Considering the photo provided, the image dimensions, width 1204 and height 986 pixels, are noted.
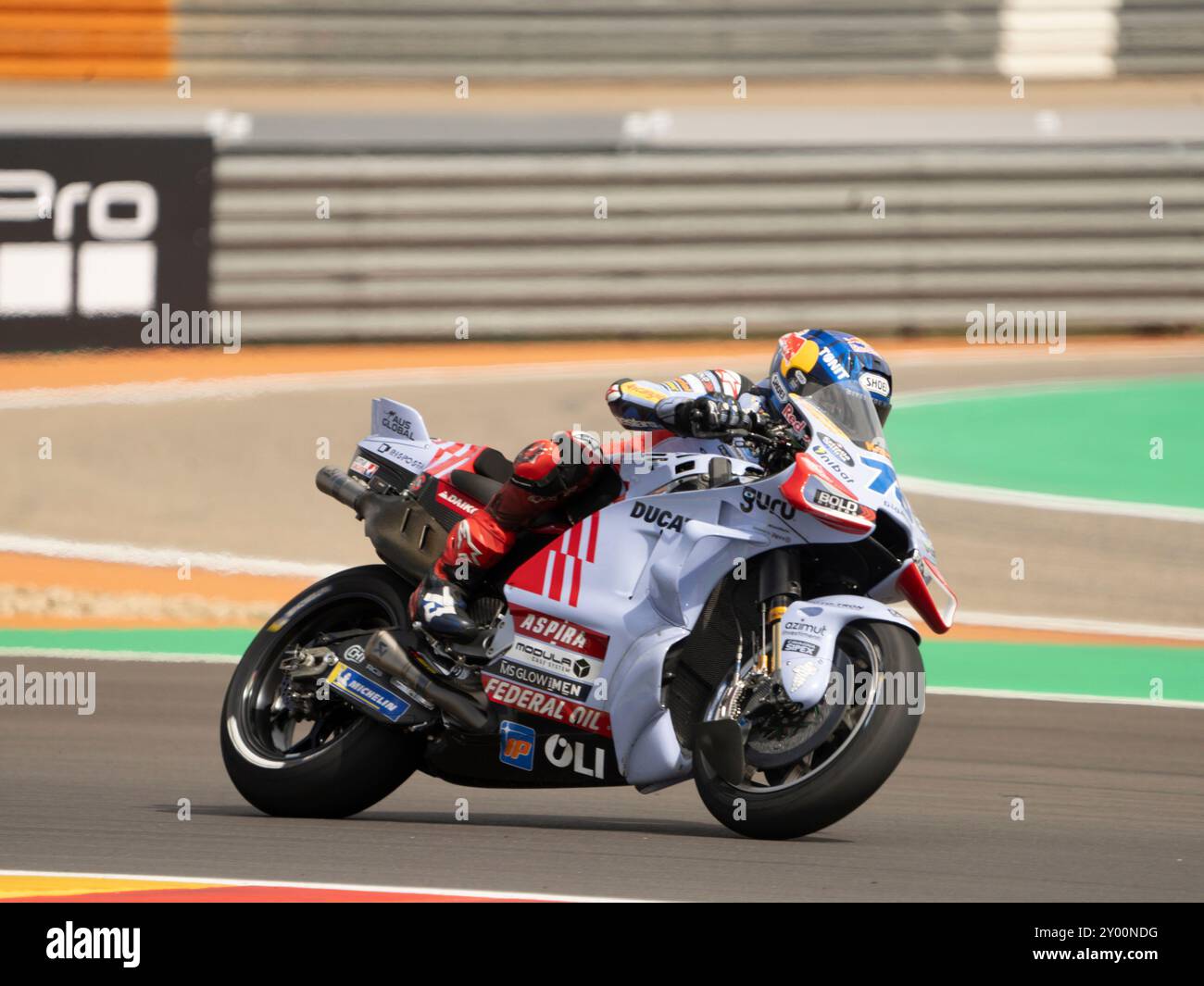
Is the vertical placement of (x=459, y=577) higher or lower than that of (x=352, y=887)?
higher

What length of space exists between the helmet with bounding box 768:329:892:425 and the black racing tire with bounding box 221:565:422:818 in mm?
1461

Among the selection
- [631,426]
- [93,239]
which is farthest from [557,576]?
[93,239]

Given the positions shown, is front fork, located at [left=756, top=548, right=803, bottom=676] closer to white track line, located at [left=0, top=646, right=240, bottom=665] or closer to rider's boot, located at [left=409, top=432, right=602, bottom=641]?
rider's boot, located at [left=409, top=432, right=602, bottom=641]

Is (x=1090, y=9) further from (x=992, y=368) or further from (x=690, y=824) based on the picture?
(x=690, y=824)

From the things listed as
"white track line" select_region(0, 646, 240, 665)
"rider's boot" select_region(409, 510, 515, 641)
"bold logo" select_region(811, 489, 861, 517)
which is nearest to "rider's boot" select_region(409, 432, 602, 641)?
"rider's boot" select_region(409, 510, 515, 641)

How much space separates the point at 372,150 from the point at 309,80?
1688 mm

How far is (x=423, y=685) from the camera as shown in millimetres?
6027

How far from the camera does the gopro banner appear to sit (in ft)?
56.6

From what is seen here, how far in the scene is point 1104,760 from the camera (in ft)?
26.8

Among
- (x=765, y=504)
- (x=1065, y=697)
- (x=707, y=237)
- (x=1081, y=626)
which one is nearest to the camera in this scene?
(x=765, y=504)

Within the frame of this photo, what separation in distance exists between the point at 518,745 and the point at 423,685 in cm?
35

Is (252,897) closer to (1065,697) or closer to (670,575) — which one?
(670,575)
